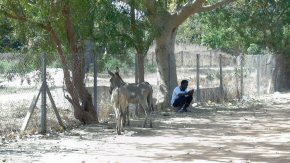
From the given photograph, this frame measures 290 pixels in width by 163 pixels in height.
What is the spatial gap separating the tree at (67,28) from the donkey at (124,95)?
1.08m

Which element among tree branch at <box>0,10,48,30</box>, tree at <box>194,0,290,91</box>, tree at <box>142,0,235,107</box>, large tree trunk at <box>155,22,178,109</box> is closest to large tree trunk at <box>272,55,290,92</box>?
tree at <box>194,0,290,91</box>

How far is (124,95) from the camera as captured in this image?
14828 mm

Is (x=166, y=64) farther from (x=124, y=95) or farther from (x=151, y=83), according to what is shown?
(x=124, y=95)

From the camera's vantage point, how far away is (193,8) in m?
Result: 21.0

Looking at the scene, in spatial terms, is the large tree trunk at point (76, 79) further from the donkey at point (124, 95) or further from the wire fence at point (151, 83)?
the donkey at point (124, 95)

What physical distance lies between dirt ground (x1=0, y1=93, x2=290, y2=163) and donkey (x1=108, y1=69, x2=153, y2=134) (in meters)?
0.50

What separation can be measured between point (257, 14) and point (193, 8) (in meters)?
7.90

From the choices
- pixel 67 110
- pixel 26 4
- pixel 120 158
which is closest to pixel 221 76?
pixel 67 110

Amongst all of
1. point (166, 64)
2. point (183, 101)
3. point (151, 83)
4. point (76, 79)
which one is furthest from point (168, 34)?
point (76, 79)

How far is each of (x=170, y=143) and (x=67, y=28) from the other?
4.77m

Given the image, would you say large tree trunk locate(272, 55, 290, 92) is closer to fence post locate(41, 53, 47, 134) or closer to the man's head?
the man's head

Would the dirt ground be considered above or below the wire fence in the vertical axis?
below

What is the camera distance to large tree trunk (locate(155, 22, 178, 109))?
21219 millimetres

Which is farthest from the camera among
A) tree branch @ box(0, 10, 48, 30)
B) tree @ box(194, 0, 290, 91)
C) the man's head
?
tree @ box(194, 0, 290, 91)
